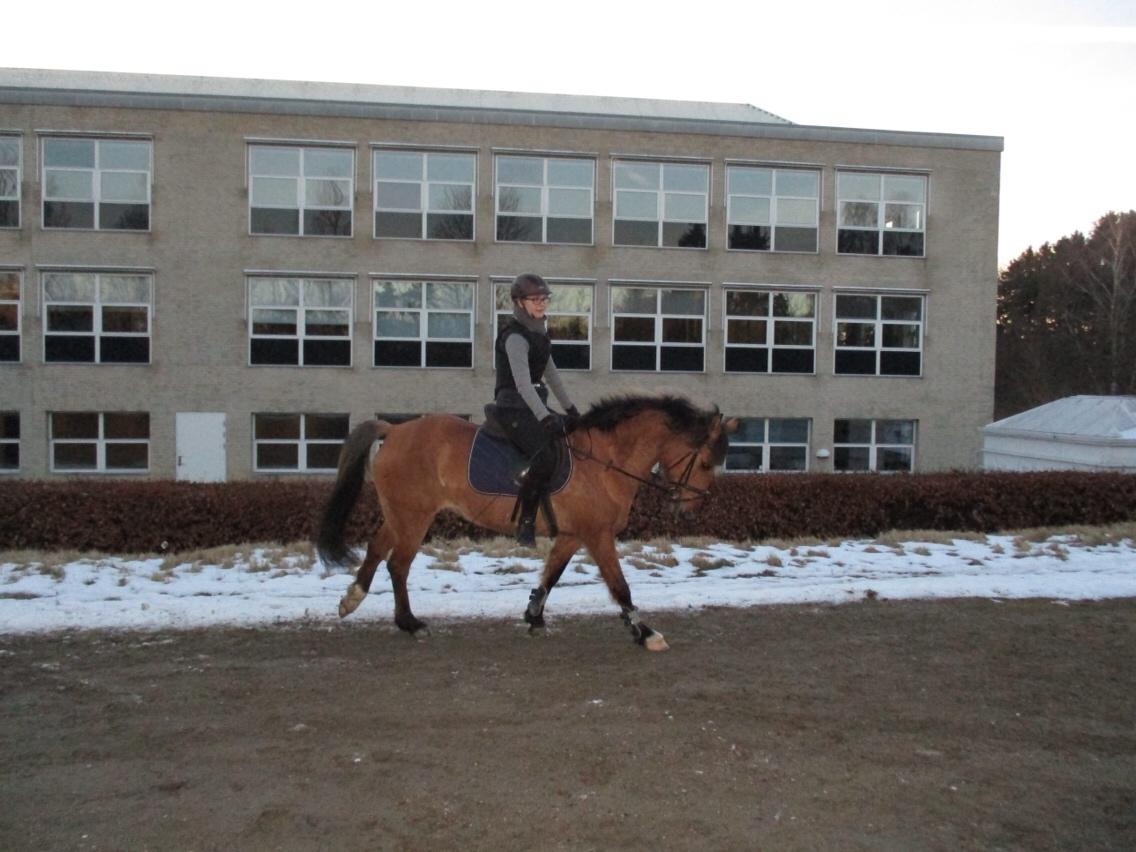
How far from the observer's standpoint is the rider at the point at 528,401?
22.2 ft

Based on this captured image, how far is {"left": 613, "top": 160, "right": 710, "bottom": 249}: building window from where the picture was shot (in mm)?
28875

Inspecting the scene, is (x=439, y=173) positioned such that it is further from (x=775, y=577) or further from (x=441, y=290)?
(x=775, y=577)

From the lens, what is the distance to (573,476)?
6.95 m

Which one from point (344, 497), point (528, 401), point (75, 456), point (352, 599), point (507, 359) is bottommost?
point (75, 456)

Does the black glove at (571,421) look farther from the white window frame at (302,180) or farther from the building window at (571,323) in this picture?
the white window frame at (302,180)

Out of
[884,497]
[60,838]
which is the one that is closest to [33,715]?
[60,838]

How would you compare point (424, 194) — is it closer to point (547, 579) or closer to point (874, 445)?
point (874, 445)

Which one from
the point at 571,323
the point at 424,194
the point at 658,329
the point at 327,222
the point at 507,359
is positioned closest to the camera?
the point at 507,359

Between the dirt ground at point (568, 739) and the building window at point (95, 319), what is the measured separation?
73.1 ft

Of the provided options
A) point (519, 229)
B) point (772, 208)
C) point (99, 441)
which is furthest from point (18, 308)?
point (772, 208)

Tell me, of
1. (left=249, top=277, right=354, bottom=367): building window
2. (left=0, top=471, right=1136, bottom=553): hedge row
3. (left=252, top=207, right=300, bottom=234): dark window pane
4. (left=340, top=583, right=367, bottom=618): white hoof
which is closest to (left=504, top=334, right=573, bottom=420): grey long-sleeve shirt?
(left=340, top=583, right=367, bottom=618): white hoof

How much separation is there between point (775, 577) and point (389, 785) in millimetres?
6250

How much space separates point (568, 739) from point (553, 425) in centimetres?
251

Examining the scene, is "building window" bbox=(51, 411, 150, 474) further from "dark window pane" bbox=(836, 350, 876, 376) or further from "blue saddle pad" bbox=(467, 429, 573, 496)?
"blue saddle pad" bbox=(467, 429, 573, 496)
